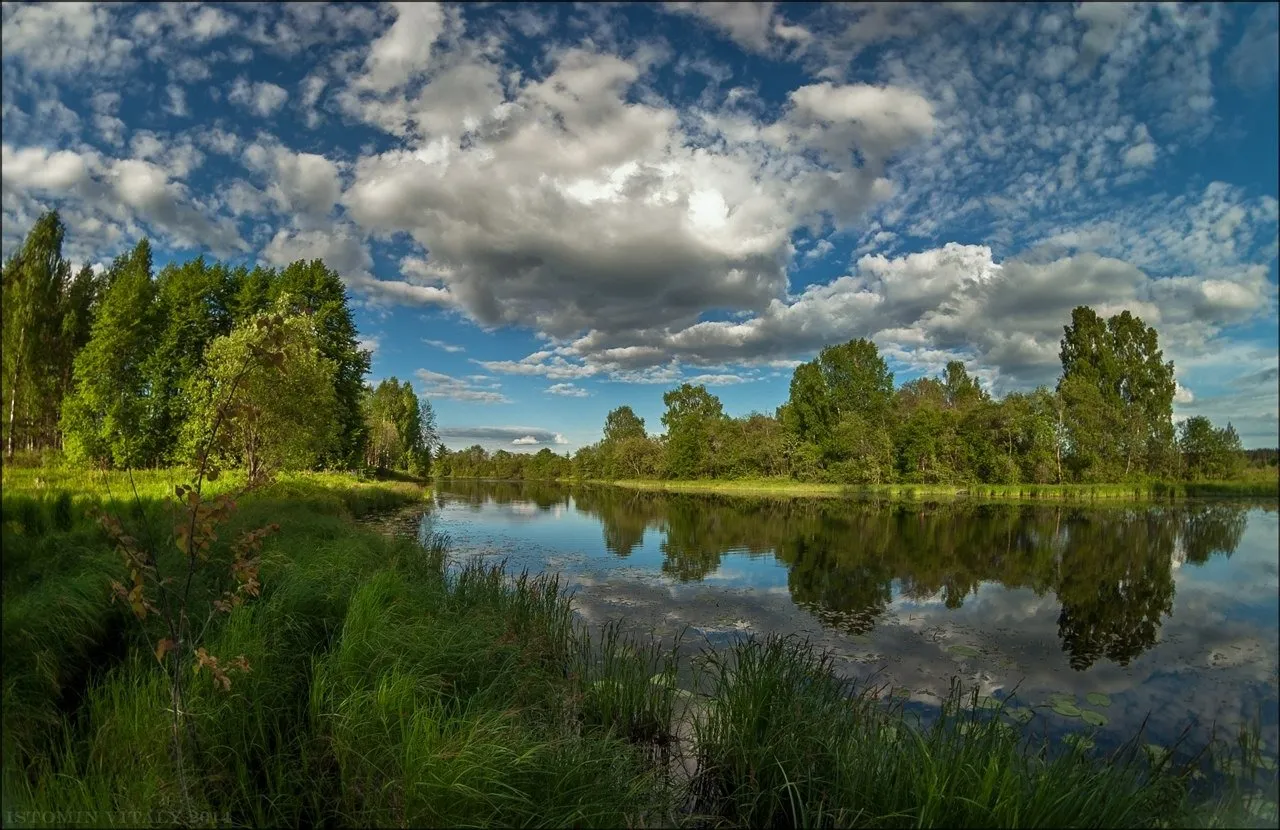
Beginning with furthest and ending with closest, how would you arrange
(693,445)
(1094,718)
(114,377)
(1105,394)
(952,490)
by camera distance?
1. (693,445)
2. (952,490)
3. (1105,394)
4. (1094,718)
5. (114,377)

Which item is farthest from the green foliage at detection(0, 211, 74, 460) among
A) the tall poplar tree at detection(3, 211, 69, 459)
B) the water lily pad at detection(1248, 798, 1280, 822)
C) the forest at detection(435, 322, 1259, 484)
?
the forest at detection(435, 322, 1259, 484)

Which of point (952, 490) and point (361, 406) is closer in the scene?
point (361, 406)

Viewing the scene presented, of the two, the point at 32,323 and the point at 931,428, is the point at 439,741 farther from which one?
the point at 931,428

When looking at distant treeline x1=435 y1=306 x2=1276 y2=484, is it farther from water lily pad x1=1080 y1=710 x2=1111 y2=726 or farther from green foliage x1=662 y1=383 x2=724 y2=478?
water lily pad x1=1080 y1=710 x2=1111 y2=726

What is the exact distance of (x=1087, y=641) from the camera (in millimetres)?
10578

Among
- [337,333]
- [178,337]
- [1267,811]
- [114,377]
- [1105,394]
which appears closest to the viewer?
[1267,811]

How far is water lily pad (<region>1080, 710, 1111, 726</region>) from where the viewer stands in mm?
7113

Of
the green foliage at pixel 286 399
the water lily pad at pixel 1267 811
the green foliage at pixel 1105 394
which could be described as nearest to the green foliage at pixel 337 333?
the green foliage at pixel 286 399

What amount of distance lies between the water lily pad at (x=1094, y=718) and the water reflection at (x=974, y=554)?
6.84 feet

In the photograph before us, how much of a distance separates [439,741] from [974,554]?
21.0 meters

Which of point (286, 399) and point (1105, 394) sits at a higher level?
point (1105, 394)

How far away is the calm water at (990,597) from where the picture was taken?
812cm

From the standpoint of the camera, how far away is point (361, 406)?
51.2 meters

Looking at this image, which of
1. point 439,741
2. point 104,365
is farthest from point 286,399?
point 439,741
